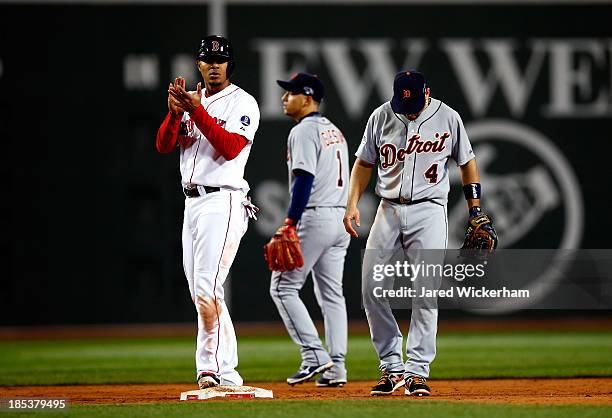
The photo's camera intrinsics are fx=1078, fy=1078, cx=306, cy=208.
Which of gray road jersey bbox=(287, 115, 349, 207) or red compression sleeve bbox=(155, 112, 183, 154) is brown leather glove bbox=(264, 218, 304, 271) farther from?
red compression sleeve bbox=(155, 112, 183, 154)

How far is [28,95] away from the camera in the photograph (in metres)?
11.2

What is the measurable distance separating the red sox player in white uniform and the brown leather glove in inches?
26.4

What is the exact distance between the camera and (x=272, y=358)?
29.6 ft

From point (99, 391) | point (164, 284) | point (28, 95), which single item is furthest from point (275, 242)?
point (28, 95)

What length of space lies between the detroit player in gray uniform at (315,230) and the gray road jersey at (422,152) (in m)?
0.81

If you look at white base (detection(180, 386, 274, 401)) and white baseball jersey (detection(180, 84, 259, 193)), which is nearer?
white base (detection(180, 386, 274, 401))

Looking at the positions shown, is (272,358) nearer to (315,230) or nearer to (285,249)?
(315,230)

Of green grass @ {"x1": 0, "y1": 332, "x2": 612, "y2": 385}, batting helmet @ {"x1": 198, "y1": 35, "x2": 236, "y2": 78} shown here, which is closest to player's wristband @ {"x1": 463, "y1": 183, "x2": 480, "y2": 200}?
batting helmet @ {"x1": 198, "y1": 35, "x2": 236, "y2": 78}

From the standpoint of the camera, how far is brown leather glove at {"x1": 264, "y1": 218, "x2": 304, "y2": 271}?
20.6 feet

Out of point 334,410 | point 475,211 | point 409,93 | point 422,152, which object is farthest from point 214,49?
point 334,410

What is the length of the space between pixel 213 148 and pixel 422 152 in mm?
1103

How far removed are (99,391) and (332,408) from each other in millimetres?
2185

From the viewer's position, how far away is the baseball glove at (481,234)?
567cm

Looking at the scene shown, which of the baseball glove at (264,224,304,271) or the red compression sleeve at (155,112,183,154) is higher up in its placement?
the red compression sleeve at (155,112,183,154)
